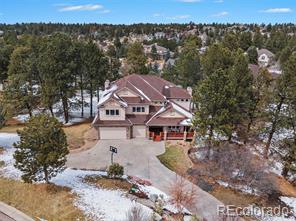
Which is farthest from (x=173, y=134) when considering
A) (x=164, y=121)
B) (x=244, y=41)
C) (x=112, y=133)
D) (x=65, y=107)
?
(x=244, y=41)

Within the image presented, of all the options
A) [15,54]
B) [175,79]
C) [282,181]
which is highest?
[15,54]

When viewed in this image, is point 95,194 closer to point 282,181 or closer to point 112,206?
Result: point 112,206

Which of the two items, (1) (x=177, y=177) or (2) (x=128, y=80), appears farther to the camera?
(2) (x=128, y=80)

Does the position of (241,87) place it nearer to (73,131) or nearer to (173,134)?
(173,134)

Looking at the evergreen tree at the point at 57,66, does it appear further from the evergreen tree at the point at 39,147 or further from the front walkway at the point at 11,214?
the front walkway at the point at 11,214

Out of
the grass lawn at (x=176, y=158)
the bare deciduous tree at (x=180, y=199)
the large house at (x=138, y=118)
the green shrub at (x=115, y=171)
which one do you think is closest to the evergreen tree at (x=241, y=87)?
the grass lawn at (x=176, y=158)

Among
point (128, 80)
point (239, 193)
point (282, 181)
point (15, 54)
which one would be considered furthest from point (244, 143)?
point (15, 54)

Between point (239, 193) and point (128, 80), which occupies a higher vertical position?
point (128, 80)

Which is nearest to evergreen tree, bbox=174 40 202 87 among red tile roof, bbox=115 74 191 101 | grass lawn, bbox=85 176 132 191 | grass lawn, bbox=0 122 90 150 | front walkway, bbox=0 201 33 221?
red tile roof, bbox=115 74 191 101
